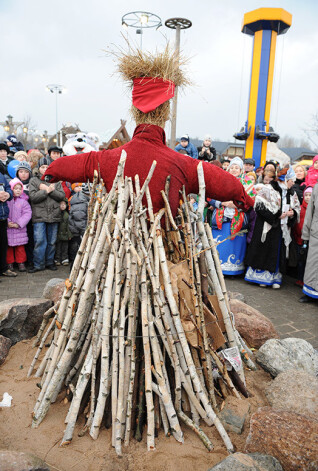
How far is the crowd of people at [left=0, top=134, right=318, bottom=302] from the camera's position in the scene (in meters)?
5.89

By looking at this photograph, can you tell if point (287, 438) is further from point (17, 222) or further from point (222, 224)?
point (17, 222)

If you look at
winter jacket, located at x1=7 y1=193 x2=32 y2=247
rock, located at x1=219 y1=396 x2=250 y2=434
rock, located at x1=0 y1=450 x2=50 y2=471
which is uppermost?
winter jacket, located at x1=7 y1=193 x2=32 y2=247

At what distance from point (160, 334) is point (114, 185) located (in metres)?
1.02

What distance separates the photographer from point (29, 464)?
5.67ft

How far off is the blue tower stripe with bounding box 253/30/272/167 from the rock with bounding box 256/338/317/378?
15.2 metres

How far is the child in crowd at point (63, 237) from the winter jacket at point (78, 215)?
1.40 feet

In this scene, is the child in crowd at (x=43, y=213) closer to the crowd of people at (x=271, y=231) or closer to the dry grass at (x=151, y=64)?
the crowd of people at (x=271, y=231)

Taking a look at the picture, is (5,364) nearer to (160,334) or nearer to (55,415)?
(55,415)

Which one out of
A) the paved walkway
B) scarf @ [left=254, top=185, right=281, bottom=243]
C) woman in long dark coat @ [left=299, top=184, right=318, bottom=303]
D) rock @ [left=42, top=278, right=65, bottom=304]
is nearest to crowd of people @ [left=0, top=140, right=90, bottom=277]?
the paved walkway

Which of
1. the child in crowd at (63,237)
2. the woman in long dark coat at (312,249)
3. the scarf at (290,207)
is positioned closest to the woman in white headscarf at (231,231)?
the scarf at (290,207)

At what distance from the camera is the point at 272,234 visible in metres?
5.99

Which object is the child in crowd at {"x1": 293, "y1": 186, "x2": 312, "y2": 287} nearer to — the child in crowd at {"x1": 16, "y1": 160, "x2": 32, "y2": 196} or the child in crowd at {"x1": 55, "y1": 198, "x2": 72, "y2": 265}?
the child in crowd at {"x1": 55, "y1": 198, "x2": 72, "y2": 265}

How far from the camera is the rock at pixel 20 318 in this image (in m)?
3.24

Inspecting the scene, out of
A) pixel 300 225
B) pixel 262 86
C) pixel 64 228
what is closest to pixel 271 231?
pixel 300 225
